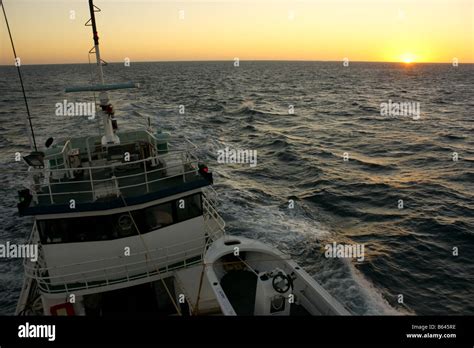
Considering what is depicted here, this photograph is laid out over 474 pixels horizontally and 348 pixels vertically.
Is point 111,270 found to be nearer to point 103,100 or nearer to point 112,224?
point 112,224

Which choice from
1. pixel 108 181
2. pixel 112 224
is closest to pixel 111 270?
pixel 112 224

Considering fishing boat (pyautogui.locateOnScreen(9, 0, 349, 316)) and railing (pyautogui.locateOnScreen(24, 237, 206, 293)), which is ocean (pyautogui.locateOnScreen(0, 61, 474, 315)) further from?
railing (pyautogui.locateOnScreen(24, 237, 206, 293))

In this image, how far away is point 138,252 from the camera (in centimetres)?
1311

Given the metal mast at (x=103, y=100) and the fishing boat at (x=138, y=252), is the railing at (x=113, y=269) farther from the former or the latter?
the metal mast at (x=103, y=100)

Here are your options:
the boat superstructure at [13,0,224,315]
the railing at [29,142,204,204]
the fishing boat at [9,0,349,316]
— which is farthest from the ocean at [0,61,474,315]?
the railing at [29,142,204,204]

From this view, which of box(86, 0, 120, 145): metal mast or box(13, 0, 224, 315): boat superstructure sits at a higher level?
box(86, 0, 120, 145): metal mast

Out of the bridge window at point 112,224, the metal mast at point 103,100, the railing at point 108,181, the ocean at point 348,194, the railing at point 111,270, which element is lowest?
the ocean at point 348,194

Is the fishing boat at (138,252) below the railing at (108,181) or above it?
below

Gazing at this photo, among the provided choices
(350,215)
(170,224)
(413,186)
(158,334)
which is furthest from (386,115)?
(158,334)

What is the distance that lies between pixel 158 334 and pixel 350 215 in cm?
1977

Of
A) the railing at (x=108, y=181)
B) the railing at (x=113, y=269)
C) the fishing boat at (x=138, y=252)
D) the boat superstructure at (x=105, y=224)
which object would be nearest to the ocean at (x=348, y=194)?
the fishing boat at (x=138, y=252)

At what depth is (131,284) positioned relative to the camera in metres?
12.8

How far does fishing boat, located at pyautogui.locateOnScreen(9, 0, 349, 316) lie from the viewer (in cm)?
1190

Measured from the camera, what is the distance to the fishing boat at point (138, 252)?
11.9 meters
